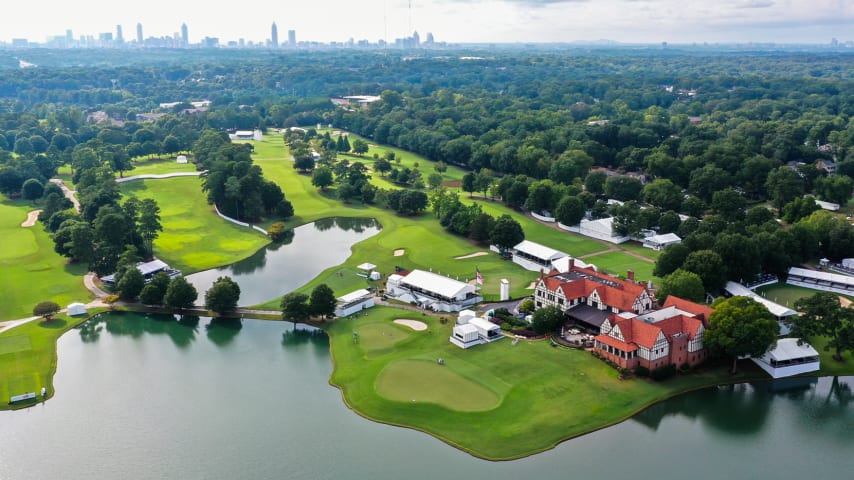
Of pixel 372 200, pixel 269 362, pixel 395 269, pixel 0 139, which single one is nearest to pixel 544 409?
pixel 269 362

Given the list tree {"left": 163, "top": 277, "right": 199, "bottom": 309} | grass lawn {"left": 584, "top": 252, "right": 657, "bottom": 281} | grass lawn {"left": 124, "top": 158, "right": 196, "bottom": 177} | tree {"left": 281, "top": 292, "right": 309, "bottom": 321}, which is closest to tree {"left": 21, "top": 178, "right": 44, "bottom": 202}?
grass lawn {"left": 124, "top": 158, "right": 196, "bottom": 177}

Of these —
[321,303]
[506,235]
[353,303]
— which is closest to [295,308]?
[321,303]

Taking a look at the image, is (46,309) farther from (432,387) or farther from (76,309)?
(432,387)

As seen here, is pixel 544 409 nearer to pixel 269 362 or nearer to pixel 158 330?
pixel 269 362

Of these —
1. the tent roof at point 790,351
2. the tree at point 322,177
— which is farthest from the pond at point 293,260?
the tent roof at point 790,351

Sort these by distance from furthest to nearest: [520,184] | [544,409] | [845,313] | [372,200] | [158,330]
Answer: [372,200] < [520,184] < [158,330] < [845,313] < [544,409]

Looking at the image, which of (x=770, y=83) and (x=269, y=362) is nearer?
(x=269, y=362)
